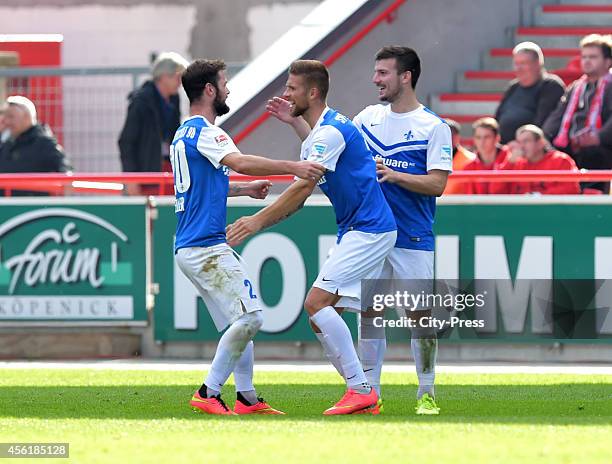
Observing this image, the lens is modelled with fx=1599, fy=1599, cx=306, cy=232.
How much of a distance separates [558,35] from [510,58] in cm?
63

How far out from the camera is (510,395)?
11.3 m

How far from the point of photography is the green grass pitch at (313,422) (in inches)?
303

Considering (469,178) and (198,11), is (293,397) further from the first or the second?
(198,11)

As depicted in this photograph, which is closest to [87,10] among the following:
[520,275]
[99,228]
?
[99,228]

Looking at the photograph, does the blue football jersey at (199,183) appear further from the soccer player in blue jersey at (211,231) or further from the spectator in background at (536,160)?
the spectator in background at (536,160)

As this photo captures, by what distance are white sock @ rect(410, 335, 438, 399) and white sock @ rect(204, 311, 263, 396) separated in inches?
41.7

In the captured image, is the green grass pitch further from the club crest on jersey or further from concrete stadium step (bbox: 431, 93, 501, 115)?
concrete stadium step (bbox: 431, 93, 501, 115)

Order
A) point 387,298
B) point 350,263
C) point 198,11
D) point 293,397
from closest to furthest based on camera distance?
point 350,263, point 387,298, point 293,397, point 198,11

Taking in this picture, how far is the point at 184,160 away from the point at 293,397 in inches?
89.3

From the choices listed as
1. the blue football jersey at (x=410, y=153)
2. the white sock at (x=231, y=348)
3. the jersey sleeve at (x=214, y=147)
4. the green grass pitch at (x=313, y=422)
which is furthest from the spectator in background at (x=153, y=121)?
the white sock at (x=231, y=348)

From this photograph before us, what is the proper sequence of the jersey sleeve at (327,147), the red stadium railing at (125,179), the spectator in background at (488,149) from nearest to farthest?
the jersey sleeve at (327,147) → the red stadium railing at (125,179) → the spectator in background at (488,149)

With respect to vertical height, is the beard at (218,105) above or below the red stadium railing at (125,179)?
above

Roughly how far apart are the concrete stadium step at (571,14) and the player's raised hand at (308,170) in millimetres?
10437

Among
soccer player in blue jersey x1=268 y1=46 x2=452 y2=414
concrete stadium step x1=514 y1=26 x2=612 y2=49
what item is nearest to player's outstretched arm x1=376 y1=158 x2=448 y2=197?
soccer player in blue jersey x1=268 y1=46 x2=452 y2=414
